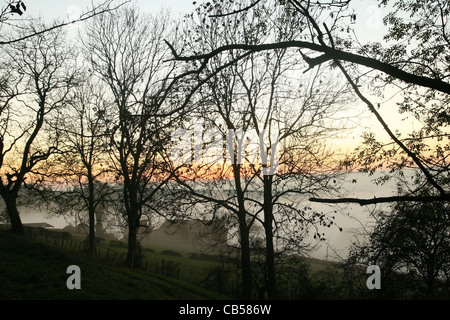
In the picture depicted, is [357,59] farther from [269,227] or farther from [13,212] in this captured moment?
[13,212]

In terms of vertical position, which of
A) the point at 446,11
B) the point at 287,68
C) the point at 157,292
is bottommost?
the point at 157,292

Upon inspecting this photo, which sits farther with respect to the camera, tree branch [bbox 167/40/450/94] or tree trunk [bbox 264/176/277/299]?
tree trunk [bbox 264/176/277/299]

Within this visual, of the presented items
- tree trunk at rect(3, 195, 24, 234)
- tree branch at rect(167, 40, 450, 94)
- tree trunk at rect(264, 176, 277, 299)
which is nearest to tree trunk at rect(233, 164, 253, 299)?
tree trunk at rect(264, 176, 277, 299)

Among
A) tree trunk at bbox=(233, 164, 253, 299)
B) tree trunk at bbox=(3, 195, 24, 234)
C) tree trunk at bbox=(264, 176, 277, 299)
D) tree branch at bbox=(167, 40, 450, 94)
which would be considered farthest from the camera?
tree trunk at bbox=(3, 195, 24, 234)

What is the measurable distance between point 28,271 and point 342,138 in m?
15.2

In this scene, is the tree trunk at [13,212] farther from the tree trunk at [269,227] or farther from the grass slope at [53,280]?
the tree trunk at [269,227]

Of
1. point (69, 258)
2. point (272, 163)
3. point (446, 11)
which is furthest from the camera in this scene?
point (69, 258)

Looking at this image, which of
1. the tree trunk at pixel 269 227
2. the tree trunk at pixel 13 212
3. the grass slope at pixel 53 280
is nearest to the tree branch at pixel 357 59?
the tree trunk at pixel 269 227

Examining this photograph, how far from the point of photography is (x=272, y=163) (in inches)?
518

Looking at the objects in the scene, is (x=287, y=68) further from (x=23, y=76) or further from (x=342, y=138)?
(x=23, y=76)

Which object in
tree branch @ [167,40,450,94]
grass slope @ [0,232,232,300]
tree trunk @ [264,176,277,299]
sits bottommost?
grass slope @ [0,232,232,300]

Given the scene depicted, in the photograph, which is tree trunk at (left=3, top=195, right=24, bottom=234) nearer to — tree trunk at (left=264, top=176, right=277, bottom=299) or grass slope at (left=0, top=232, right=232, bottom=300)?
grass slope at (left=0, top=232, right=232, bottom=300)

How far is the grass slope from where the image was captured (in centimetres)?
1027

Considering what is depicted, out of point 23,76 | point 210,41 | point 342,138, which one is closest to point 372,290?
point 342,138
